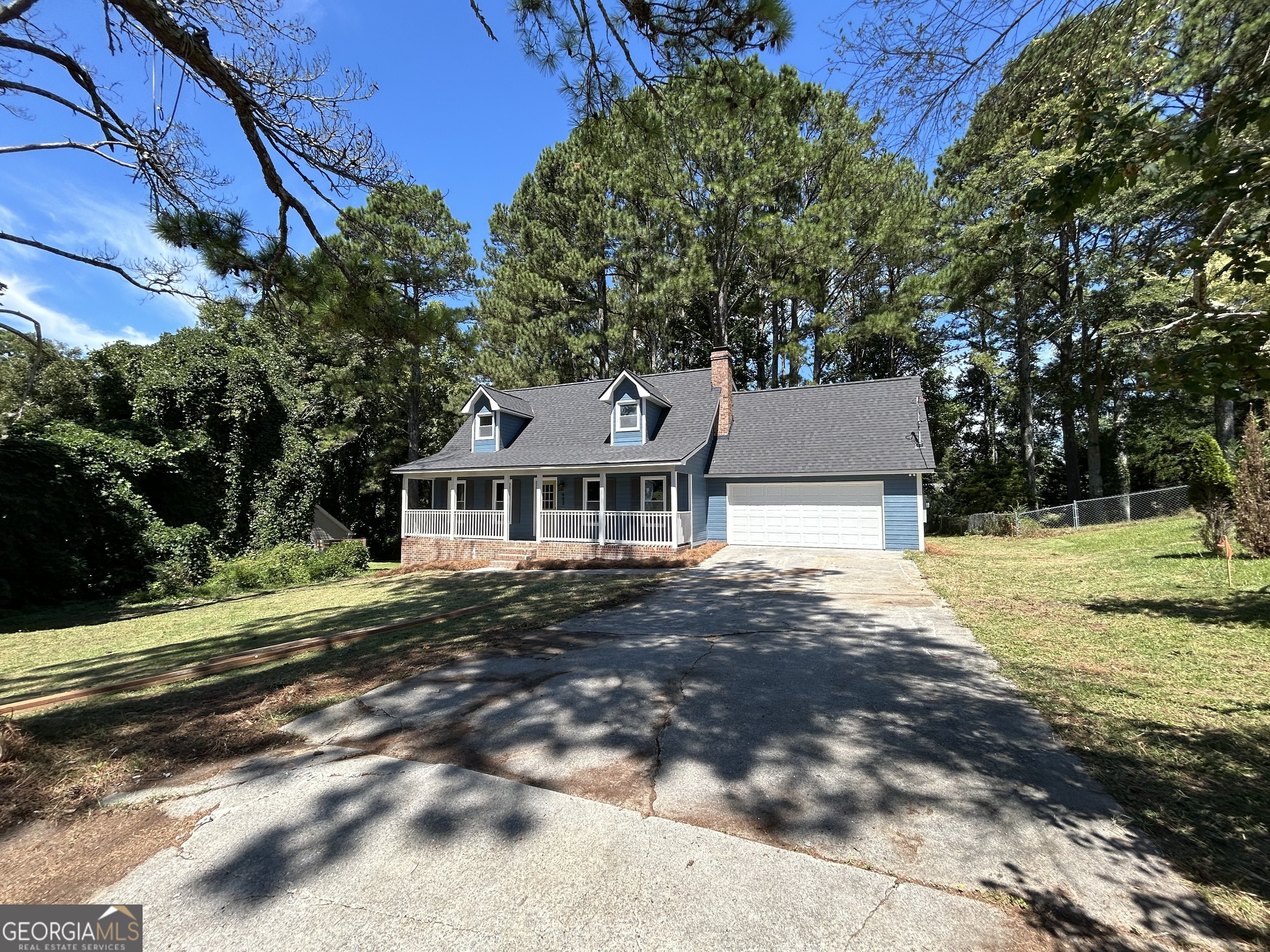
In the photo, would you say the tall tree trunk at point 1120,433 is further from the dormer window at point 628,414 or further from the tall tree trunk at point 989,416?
the dormer window at point 628,414

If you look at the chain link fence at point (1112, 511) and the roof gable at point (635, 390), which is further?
the chain link fence at point (1112, 511)

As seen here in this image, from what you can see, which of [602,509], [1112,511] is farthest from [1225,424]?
[602,509]

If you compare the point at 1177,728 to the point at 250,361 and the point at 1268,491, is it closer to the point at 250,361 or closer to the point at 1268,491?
the point at 1268,491

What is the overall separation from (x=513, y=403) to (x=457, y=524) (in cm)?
520

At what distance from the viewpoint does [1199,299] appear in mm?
3967

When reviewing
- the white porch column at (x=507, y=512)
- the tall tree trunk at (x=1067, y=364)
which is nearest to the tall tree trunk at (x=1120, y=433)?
the tall tree trunk at (x=1067, y=364)

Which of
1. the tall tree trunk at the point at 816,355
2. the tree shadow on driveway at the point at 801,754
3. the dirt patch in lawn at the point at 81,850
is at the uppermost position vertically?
the tall tree trunk at the point at 816,355

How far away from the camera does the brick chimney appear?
1967 centimetres

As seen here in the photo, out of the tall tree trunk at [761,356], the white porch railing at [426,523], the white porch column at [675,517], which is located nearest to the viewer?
the white porch column at [675,517]

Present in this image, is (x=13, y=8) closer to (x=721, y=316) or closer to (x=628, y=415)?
(x=628, y=415)

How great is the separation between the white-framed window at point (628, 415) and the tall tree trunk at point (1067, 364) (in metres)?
18.7

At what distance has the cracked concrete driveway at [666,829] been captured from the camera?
2.11m

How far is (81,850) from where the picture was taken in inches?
99.7
